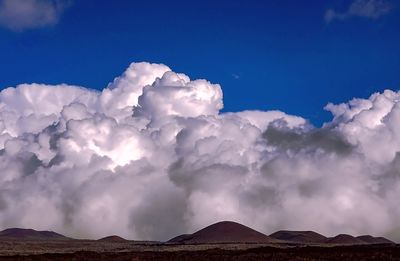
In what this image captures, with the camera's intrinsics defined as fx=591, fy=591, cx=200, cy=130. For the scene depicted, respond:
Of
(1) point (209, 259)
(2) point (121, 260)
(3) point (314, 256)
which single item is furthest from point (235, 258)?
(2) point (121, 260)

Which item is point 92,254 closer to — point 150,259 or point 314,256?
point 150,259

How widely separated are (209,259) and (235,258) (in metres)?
4.16

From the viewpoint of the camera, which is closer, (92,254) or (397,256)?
(397,256)

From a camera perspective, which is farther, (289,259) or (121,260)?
(121,260)

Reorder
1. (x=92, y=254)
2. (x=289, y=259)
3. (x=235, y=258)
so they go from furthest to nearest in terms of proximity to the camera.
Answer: (x=92, y=254) → (x=235, y=258) → (x=289, y=259)

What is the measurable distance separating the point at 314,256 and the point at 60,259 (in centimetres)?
3689

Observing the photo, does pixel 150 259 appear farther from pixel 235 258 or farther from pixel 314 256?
pixel 314 256

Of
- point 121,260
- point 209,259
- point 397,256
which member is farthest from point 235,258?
point 397,256

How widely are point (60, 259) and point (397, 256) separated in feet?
157

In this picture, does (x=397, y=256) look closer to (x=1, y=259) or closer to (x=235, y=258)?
(x=235, y=258)

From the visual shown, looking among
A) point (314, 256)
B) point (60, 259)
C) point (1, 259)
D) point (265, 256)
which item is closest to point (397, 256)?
point (314, 256)

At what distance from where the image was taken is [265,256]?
8638 cm

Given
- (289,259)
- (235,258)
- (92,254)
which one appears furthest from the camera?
(92,254)

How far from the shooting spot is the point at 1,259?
289ft
